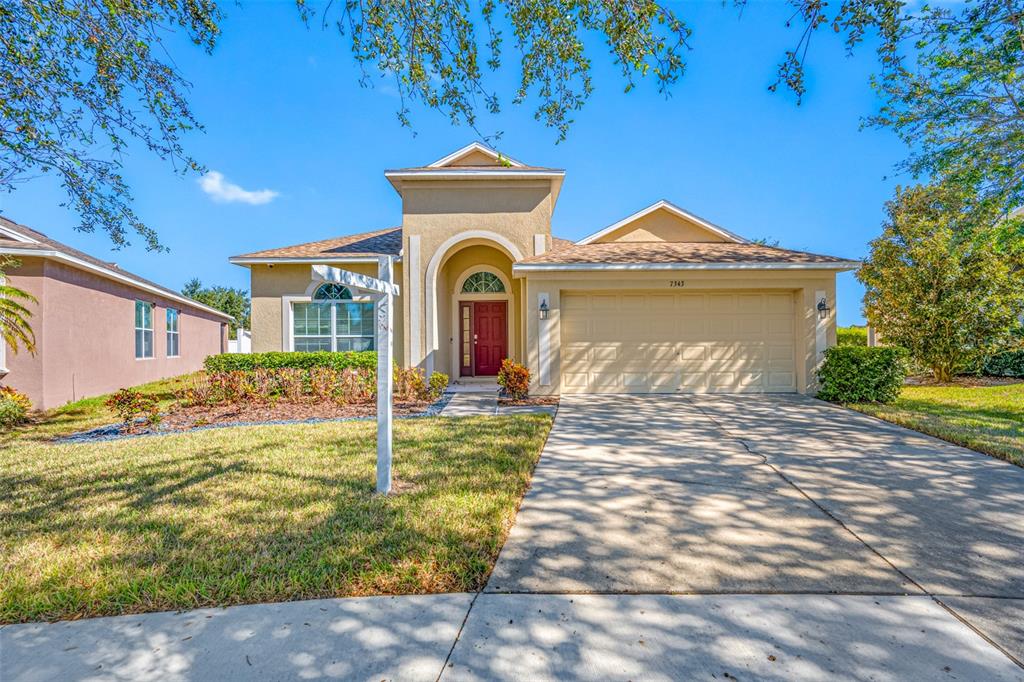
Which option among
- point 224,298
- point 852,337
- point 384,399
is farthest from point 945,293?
point 224,298

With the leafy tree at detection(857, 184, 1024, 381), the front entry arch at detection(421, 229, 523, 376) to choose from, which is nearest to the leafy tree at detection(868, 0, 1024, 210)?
the leafy tree at detection(857, 184, 1024, 381)

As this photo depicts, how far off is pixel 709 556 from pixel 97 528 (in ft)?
15.3

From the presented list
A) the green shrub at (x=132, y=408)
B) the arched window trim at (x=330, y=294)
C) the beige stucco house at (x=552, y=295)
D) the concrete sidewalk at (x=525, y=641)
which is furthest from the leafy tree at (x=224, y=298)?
the concrete sidewalk at (x=525, y=641)

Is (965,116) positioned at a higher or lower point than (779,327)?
higher

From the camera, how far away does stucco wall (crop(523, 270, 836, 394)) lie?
10.3m

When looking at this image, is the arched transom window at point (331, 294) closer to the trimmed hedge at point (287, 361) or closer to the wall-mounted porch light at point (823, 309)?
the trimmed hedge at point (287, 361)

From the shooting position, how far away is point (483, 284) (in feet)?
44.9

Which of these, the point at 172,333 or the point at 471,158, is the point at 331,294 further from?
the point at 172,333

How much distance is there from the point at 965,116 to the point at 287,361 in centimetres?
1525

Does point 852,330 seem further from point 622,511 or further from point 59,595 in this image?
point 59,595

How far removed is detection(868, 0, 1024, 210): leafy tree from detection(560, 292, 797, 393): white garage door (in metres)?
3.93

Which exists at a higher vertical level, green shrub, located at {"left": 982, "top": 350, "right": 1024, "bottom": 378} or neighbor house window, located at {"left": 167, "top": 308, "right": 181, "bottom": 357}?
neighbor house window, located at {"left": 167, "top": 308, "right": 181, "bottom": 357}

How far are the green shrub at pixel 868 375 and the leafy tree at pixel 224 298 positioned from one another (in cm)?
4588

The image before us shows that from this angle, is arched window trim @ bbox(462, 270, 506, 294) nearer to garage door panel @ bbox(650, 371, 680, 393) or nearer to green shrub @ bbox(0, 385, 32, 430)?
garage door panel @ bbox(650, 371, 680, 393)
